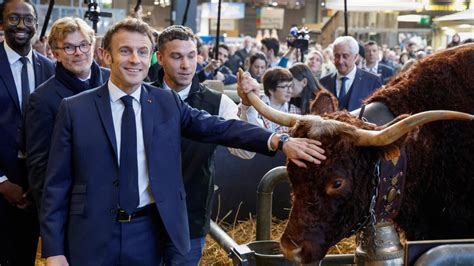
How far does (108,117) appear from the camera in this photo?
10.3 ft

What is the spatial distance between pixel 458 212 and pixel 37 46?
6475 millimetres

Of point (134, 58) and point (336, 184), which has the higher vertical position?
point (134, 58)

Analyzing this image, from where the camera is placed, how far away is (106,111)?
313 centimetres

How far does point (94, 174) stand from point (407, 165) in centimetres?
146

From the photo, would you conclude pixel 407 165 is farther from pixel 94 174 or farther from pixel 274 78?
pixel 274 78

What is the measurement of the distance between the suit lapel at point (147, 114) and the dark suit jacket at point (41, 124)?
24.2 inches

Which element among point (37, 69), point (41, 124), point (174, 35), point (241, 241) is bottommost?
point (241, 241)

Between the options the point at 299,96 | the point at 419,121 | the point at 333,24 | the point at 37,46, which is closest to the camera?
the point at 419,121

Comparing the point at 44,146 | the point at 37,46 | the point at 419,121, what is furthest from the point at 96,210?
the point at 37,46

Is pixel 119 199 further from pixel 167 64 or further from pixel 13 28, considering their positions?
pixel 13 28

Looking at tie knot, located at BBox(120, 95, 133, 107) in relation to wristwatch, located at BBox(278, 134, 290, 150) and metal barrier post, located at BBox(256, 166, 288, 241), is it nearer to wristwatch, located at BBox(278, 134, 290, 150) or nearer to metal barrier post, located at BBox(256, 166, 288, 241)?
wristwatch, located at BBox(278, 134, 290, 150)

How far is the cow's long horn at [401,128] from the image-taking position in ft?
9.08

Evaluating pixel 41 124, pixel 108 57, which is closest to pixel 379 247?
pixel 108 57

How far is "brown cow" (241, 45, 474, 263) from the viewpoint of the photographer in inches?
118
